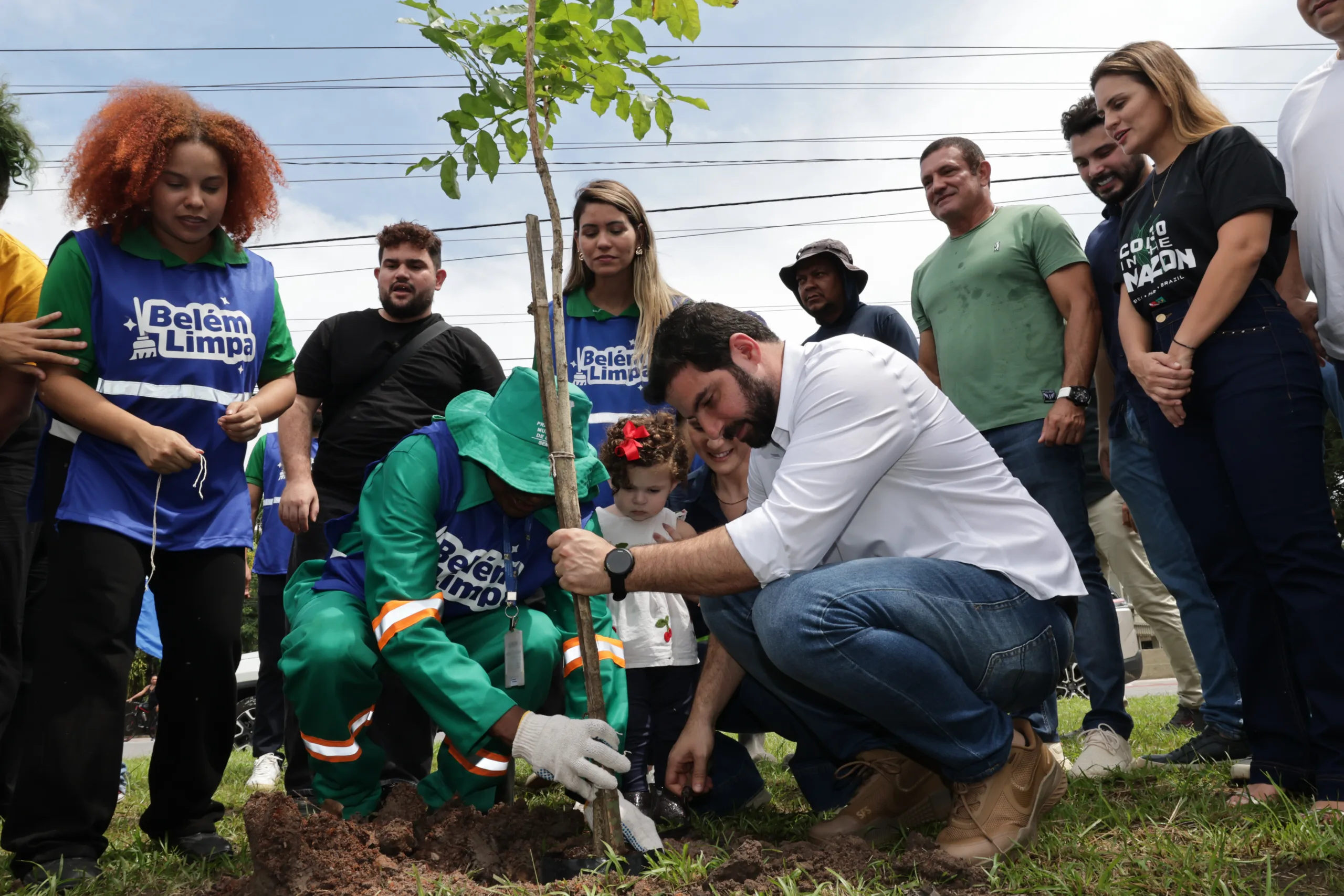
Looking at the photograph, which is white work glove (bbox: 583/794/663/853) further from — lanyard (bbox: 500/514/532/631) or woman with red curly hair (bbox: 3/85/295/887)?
woman with red curly hair (bbox: 3/85/295/887)

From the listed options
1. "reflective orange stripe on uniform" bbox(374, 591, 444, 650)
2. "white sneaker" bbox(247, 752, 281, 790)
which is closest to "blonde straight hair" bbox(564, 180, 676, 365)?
"reflective orange stripe on uniform" bbox(374, 591, 444, 650)

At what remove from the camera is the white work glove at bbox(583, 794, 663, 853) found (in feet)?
8.74

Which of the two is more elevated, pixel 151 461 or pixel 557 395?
pixel 557 395

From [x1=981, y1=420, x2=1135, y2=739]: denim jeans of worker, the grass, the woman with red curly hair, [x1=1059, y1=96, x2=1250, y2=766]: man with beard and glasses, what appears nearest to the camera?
the grass

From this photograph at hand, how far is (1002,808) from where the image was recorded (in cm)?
264

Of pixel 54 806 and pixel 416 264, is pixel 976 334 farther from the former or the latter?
pixel 54 806

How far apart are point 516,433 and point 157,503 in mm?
1093

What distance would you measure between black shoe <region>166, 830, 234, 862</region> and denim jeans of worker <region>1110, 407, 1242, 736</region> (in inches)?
133

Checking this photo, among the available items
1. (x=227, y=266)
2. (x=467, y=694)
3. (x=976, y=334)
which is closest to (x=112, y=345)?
(x=227, y=266)

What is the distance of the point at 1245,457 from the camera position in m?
2.88

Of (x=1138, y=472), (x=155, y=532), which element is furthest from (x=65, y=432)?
(x=1138, y=472)

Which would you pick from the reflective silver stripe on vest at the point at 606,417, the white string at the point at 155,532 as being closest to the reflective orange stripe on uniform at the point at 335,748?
the white string at the point at 155,532

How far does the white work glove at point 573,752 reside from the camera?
2639 mm

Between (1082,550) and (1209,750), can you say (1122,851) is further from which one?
(1082,550)
